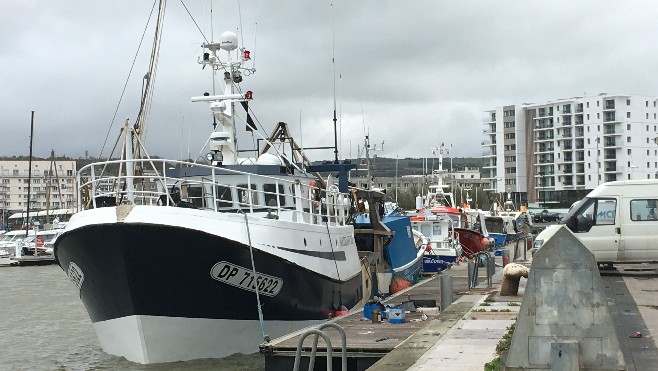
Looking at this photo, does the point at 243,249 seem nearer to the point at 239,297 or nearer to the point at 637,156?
the point at 239,297

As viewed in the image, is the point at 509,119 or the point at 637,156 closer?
the point at 637,156

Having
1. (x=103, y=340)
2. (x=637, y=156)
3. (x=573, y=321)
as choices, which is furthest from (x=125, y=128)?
(x=637, y=156)

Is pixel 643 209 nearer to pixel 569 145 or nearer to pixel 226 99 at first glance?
pixel 226 99

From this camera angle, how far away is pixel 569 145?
125438mm

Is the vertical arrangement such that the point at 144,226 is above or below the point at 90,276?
above

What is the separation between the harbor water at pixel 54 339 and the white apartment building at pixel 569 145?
95.2 meters

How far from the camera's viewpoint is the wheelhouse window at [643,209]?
1930 cm

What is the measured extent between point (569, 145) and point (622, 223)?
11014 centimetres

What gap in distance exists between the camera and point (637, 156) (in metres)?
120

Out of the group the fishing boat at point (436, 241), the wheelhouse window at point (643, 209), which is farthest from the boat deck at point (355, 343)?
the fishing boat at point (436, 241)

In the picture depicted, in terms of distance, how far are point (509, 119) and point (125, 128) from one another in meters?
123

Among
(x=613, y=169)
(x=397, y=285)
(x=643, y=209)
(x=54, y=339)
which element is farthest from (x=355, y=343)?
(x=613, y=169)

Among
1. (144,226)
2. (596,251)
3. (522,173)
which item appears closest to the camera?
(144,226)

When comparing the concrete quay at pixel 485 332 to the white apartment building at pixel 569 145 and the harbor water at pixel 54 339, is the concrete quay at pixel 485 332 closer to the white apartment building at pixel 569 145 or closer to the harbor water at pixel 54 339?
the harbor water at pixel 54 339
